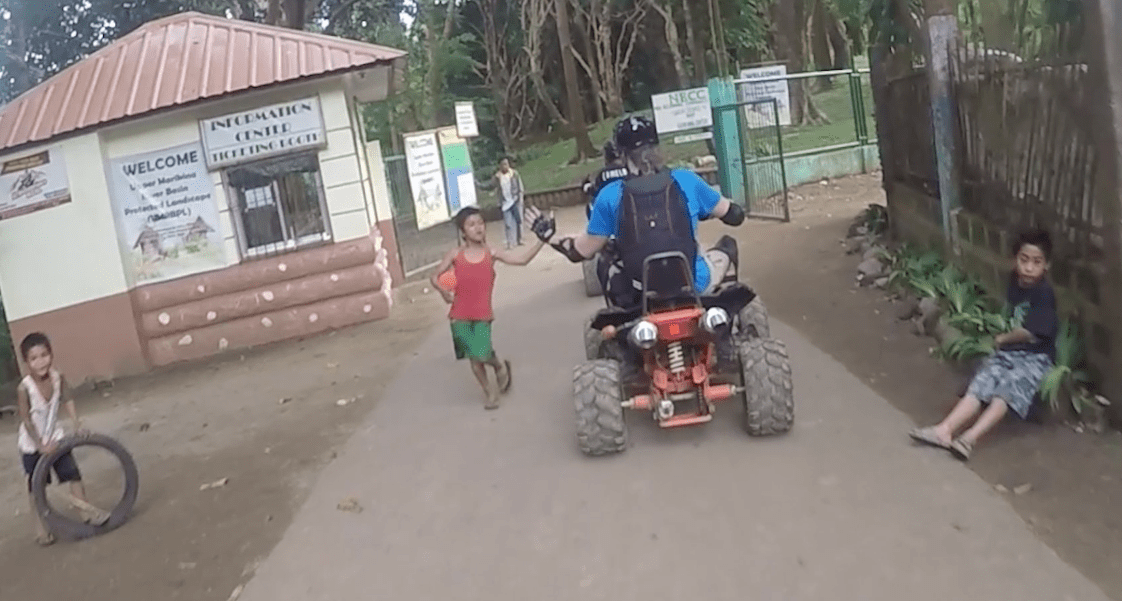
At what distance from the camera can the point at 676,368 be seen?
616cm

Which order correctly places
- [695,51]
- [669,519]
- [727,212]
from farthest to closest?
1. [695,51]
2. [727,212]
3. [669,519]

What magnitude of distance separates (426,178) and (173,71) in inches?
199

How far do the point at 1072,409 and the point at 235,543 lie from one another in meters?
4.52

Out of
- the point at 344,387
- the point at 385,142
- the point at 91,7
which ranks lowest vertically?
the point at 344,387

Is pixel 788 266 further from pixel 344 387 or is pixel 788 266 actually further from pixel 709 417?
pixel 709 417

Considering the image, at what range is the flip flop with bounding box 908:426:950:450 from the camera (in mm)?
5671

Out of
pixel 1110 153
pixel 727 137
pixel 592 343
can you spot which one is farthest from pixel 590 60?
pixel 1110 153

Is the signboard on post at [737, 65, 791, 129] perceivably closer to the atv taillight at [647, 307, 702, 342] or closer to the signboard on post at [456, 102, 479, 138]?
the signboard on post at [456, 102, 479, 138]

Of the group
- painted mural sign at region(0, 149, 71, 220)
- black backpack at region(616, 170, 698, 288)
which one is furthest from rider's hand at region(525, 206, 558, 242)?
painted mural sign at region(0, 149, 71, 220)

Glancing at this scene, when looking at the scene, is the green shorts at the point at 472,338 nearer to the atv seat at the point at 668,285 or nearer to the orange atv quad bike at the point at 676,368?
the orange atv quad bike at the point at 676,368

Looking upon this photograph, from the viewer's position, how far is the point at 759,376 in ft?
19.7

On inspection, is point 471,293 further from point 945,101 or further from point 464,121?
point 464,121

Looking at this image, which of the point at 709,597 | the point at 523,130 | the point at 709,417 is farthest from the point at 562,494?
the point at 523,130

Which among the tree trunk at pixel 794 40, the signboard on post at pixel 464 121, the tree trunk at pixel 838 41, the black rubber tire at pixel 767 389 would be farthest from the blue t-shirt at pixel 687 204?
the tree trunk at pixel 838 41
